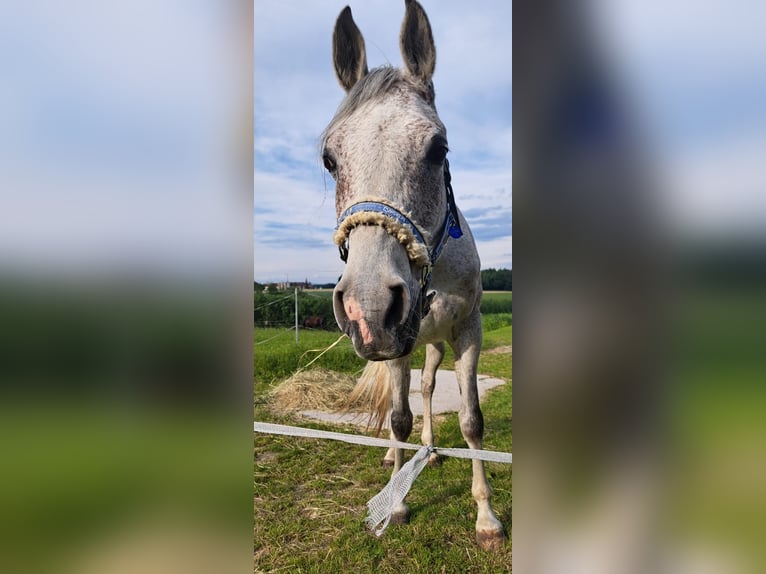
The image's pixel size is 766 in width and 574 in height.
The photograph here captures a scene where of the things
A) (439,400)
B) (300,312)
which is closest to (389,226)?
(300,312)

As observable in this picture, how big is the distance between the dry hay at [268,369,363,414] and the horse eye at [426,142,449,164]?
2.04m

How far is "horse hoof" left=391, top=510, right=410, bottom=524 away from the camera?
5.60 ft

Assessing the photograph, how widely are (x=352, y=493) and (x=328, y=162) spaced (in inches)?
73.2

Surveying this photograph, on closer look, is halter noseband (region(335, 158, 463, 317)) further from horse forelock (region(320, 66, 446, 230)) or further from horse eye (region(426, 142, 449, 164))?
horse eye (region(426, 142, 449, 164))

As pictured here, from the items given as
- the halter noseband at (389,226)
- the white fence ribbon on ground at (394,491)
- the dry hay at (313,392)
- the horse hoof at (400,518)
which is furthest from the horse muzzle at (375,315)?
the dry hay at (313,392)

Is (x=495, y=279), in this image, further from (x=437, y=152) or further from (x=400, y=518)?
(x=400, y=518)

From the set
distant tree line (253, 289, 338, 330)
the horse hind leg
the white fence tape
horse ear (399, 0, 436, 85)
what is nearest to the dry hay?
distant tree line (253, 289, 338, 330)

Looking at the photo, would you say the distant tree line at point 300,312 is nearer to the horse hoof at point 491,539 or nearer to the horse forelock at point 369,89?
the horse forelock at point 369,89

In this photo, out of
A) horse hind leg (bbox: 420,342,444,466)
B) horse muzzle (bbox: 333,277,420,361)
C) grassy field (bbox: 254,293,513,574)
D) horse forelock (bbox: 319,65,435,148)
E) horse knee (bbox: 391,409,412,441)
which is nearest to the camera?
horse muzzle (bbox: 333,277,420,361)

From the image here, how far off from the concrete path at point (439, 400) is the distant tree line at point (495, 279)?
1.19 meters

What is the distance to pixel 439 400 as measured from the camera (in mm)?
3016

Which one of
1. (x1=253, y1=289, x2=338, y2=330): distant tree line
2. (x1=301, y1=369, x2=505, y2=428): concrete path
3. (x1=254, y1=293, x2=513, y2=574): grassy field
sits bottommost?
(x1=254, y1=293, x2=513, y2=574): grassy field
